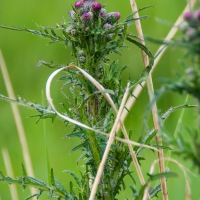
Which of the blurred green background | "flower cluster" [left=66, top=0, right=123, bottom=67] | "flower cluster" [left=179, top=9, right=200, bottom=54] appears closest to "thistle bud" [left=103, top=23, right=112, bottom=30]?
"flower cluster" [left=66, top=0, right=123, bottom=67]

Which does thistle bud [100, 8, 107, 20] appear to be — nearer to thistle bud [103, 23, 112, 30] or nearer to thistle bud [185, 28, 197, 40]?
thistle bud [103, 23, 112, 30]

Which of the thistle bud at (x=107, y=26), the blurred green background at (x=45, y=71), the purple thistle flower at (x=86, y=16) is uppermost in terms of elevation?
the blurred green background at (x=45, y=71)

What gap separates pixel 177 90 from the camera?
170 centimetres

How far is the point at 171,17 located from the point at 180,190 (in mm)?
2404

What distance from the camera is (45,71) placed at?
266 inches

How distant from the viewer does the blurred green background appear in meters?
5.94

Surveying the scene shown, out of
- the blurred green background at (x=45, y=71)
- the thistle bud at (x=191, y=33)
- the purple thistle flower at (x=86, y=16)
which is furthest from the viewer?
the blurred green background at (x=45, y=71)

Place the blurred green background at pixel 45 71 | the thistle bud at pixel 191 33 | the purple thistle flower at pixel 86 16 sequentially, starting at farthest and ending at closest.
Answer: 1. the blurred green background at pixel 45 71
2. the purple thistle flower at pixel 86 16
3. the thistle bud at pixel 191 33

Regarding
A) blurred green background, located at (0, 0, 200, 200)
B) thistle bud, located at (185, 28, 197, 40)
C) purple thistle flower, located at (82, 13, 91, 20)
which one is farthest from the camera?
blurred green background, located at (0, 0, 200, 200)

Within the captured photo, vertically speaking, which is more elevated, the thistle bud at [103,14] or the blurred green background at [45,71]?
the blurred green background at [45,71]

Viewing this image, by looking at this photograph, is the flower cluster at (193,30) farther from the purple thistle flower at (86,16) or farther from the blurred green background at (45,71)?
the blurred green background at (45,71)

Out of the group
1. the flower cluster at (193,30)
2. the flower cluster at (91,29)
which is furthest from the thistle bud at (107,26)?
the flower cluster at (193,30)

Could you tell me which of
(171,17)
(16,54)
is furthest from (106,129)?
(16,54)

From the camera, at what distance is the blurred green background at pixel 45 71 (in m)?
5.94
